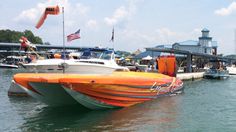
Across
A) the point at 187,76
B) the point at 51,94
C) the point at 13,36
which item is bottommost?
the point at 187,76

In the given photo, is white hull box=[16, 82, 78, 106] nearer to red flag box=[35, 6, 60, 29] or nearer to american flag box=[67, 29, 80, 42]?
red flag box=[35, 6, 60, 29]

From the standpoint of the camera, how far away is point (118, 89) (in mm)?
22188

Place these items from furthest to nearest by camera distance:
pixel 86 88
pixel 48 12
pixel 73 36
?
pixel 73 36, pixel 48 12, pixel 86 88

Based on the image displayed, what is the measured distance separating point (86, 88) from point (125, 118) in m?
2.54

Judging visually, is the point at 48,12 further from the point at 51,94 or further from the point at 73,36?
the point at 51,94

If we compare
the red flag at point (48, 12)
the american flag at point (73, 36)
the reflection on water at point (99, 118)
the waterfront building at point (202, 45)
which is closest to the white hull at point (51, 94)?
the reflection on water at point (99, 118)

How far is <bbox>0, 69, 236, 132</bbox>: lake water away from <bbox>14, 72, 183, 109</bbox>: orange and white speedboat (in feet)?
1.73

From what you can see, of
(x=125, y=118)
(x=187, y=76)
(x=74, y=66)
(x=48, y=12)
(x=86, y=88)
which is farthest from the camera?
(x=187, y=76)

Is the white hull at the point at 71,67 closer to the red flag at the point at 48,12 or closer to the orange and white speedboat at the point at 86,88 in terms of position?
the orange and white speedboat at the point at 86,88

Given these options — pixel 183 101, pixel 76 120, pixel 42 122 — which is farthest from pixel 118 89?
pixel 183 101

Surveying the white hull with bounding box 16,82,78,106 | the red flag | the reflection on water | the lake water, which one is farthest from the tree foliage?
the red flag

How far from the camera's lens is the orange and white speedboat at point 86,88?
2008 cm

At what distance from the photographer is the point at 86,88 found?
807 inches

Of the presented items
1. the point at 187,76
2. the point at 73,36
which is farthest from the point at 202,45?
the point at 73,36
